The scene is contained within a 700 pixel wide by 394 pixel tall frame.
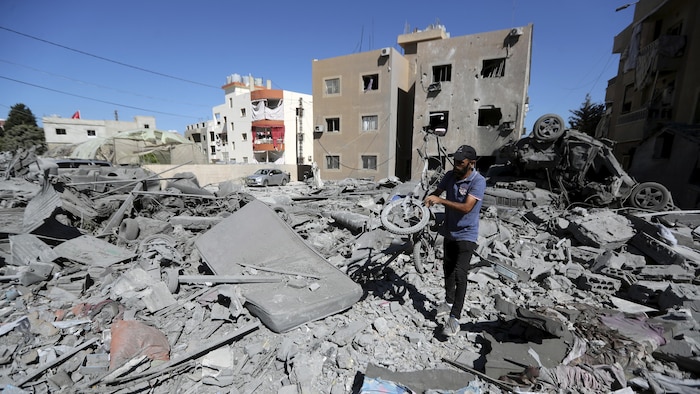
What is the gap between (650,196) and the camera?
8.59 m

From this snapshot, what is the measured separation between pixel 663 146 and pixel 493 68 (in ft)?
31.4

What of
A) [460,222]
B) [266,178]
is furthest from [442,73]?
[460,222]

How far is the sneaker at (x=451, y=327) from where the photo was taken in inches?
121

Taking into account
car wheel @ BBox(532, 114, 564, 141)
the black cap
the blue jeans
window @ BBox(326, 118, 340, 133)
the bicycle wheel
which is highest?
window @ BBox(326, 118, 340, 133)

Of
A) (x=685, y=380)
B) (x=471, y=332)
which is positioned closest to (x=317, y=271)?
(x=471, y=332)

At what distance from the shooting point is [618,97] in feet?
64.2

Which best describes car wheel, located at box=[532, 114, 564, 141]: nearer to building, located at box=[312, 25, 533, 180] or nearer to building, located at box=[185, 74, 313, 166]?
building, located at box=[312, 25, 533, 180]

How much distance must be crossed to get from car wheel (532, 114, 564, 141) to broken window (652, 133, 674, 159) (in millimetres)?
5613

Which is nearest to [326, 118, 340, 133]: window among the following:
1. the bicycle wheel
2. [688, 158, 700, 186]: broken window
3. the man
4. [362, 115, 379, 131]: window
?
[362, 115, 379, 131]: window

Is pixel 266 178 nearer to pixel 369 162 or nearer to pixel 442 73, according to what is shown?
pixel 369 162

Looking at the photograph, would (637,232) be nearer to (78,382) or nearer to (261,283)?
(261,283)

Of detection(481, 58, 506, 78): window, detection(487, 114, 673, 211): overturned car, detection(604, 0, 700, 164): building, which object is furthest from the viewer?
detection(481, 58, 506, 78): window

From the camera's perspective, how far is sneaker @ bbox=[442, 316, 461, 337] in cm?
306

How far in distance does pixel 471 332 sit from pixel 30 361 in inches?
176
